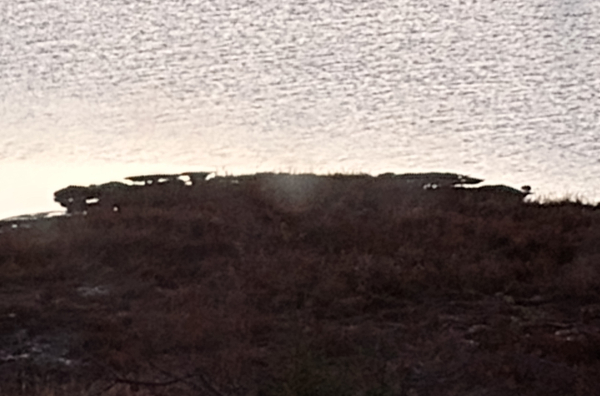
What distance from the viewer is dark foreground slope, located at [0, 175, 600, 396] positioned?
8969mm

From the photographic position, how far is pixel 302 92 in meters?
31.9

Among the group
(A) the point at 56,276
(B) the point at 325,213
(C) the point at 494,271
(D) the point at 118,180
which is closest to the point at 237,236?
(B) the point at 325,213

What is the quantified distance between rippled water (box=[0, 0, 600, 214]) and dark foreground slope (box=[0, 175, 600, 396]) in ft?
16.6

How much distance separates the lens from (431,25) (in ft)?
154

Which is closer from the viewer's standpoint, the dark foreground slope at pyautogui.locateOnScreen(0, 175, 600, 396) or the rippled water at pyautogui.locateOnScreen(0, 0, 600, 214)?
the dark foreground slope at pyautogui.locateOnScreen(0, 175, 600, 396)

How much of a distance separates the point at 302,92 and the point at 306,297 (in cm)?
2119

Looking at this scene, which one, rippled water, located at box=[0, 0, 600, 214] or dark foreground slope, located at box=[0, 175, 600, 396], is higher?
rippled water, located at box=[0, 0, 600, 214]

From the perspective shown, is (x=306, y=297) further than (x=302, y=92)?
No

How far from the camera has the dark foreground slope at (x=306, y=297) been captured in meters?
8.97

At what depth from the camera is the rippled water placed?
75.4ft

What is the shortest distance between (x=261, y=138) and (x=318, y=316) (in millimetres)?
15001

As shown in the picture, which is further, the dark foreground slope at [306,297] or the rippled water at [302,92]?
the rippled water at [302,92]

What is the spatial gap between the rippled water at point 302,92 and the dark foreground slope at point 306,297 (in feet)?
16.6

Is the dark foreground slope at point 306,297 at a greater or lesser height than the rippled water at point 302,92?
lesser
